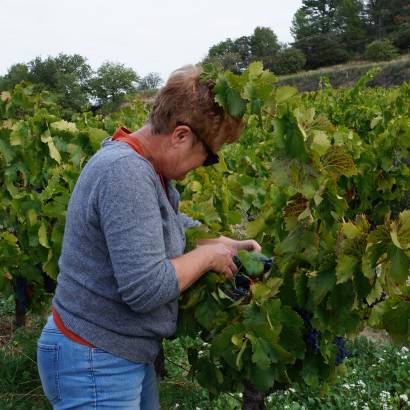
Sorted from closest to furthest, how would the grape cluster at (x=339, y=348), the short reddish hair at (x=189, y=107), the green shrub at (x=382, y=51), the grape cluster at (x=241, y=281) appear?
the short reddish hair at (x=189, y=107) → the grape cluster at (x=241, y=281) → the grape cluster at (x=339, y=348) → the green shrub at (x=382, y=51)

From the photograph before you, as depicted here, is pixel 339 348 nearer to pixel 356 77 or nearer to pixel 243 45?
pixel 356 77

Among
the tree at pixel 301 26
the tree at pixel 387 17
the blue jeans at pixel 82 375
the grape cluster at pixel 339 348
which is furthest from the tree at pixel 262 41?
the blue jeans at pixel 82 375

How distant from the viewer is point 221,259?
1674 mm

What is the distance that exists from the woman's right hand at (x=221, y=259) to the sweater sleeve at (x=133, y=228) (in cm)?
26

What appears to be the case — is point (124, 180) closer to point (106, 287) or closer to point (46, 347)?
point (106, 287)

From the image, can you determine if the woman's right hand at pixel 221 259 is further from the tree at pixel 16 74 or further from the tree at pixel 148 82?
the tree at pixel 148 82

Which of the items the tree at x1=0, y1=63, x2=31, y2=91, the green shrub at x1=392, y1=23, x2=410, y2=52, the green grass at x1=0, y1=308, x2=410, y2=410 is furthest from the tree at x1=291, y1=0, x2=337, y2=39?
the green grass at x1=0, y1=308, x2=410, y2=410

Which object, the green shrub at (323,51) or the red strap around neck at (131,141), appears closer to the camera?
the red strap around neck at (131,141)

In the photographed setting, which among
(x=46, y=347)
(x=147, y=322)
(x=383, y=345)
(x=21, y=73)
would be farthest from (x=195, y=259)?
(x=21, y=73)

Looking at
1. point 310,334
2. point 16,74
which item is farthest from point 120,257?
point 16,74

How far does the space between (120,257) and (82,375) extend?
1.27 feet

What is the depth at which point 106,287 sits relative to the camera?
1483mm

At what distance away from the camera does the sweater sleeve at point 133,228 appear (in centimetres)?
134

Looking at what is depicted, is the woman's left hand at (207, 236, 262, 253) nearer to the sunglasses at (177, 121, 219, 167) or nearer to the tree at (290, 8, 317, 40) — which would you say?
the sunglasses at (177, 121, 219, 167)
